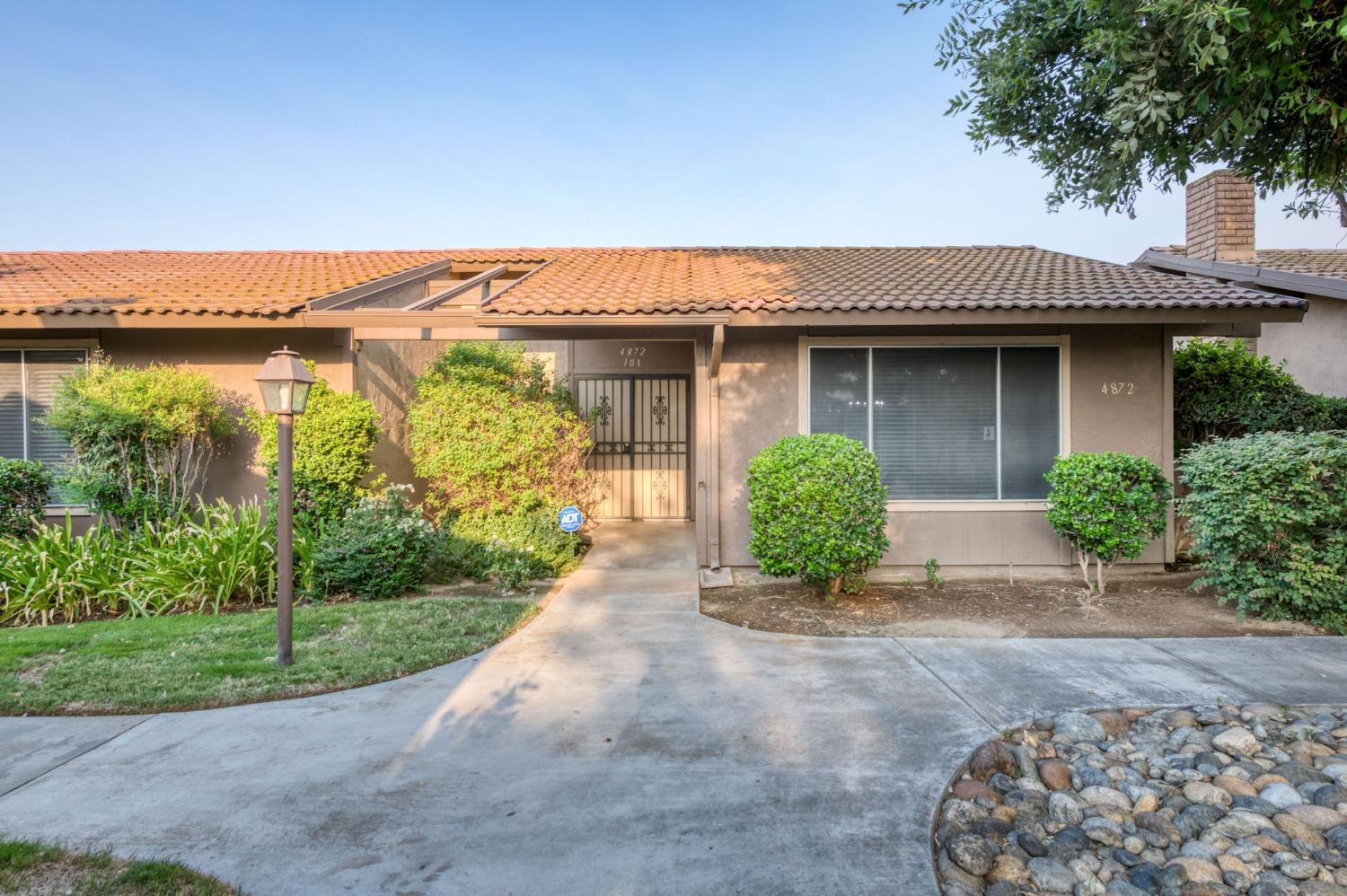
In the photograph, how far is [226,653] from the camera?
489 cm

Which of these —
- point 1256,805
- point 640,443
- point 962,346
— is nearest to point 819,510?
point 962,346

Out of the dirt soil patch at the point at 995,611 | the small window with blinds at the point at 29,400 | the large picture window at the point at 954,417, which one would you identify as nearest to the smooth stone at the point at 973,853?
the dirt soil patch at the point at 995,611

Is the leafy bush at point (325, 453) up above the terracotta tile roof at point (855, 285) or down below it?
below

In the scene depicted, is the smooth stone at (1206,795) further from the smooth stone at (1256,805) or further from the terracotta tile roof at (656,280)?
the terracotta tile roof at (656,280)

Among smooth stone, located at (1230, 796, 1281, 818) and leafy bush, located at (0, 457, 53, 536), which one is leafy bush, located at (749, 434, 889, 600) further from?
leafy bush, located at (0, 457, 53, 536)

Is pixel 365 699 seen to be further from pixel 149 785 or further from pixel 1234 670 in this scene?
pixel 1234 670

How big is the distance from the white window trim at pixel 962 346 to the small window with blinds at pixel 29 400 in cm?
813

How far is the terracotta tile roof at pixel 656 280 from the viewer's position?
679 cm

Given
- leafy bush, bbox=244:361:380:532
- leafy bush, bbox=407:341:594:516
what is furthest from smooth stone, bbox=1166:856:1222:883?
leafy bush, bbox=244:361:380:532

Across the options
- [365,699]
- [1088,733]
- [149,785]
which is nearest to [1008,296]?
[1088,733]

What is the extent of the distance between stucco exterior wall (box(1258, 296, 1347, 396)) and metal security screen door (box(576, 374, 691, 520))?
8202mm

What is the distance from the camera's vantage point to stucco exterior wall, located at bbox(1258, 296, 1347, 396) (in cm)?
896

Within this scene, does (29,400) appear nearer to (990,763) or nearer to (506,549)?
(506,549)

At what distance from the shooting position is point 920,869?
7.97ft
